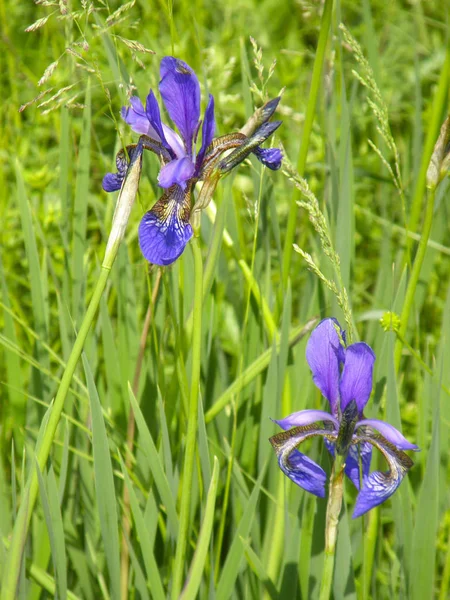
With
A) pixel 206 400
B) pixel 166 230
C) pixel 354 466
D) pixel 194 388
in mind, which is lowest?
pixel 206 400

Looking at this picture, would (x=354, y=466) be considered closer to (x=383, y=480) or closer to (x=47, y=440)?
(x=383, y=480)

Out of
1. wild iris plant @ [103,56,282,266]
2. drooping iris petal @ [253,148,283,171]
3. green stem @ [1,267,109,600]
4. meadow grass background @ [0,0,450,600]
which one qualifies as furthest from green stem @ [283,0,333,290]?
green stem @ [1,267,109,600]

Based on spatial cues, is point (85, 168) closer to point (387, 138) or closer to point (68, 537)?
point (387, 138)

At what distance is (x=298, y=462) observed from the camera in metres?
1.00

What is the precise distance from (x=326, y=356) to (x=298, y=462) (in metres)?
0.16

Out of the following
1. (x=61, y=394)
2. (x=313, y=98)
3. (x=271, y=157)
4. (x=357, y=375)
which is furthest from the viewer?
(x=313, y=98)

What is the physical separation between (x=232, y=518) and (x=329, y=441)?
1.78ft

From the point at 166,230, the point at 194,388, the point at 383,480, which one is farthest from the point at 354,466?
Answer: the point at 166,230

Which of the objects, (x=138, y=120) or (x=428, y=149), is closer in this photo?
(x=138, y=120)

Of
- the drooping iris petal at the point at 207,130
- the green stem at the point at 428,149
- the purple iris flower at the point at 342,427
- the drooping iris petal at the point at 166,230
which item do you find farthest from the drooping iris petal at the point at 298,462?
the green stem at the point at 428,149

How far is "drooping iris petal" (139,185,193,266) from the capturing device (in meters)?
0.94

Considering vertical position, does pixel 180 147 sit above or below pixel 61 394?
above

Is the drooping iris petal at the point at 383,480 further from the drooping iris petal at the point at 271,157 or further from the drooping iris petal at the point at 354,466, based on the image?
the drooping iris petal at the point at 271,157

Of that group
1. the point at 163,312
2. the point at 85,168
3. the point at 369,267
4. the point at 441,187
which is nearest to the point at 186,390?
the point at 163,312
